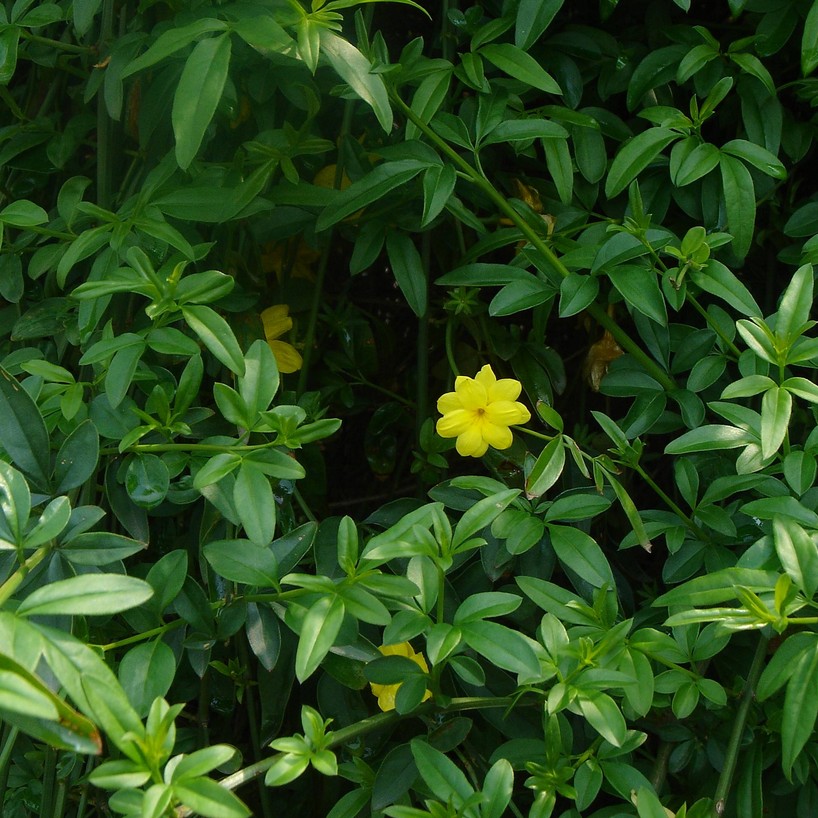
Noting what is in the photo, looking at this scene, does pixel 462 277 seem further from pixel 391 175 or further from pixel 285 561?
pixel 285 561

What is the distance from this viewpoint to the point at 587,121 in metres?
1.09

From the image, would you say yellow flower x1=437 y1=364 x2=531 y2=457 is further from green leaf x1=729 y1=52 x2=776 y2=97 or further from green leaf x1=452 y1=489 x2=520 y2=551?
green leaf x1=729 y1=52 x2=776 y2=97

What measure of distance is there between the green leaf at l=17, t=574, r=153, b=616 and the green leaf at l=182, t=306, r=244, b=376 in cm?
21

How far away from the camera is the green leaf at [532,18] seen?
40.2 inches

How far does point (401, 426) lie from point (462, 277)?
1.15ft

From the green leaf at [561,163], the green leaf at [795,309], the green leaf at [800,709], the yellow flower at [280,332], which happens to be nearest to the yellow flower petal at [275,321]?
the yellow flower at [280,332]

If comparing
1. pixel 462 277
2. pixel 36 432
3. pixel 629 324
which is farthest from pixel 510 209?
pixel 36 432

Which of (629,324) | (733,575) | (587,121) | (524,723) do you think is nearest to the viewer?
(733,575)

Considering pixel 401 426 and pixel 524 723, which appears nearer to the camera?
pixel 524 723

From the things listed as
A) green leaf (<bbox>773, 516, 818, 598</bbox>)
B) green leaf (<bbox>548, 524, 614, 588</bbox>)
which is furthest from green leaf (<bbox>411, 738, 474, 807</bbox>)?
green leaf (<bbox>773, 516, 818, 598</bbox>)

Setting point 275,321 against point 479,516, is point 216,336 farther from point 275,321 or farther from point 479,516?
point 275,321

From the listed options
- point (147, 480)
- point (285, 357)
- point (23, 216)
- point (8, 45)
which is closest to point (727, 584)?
point (147, 480)

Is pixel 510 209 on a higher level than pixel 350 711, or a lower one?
higher

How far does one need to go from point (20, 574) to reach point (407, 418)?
28.1 inches
